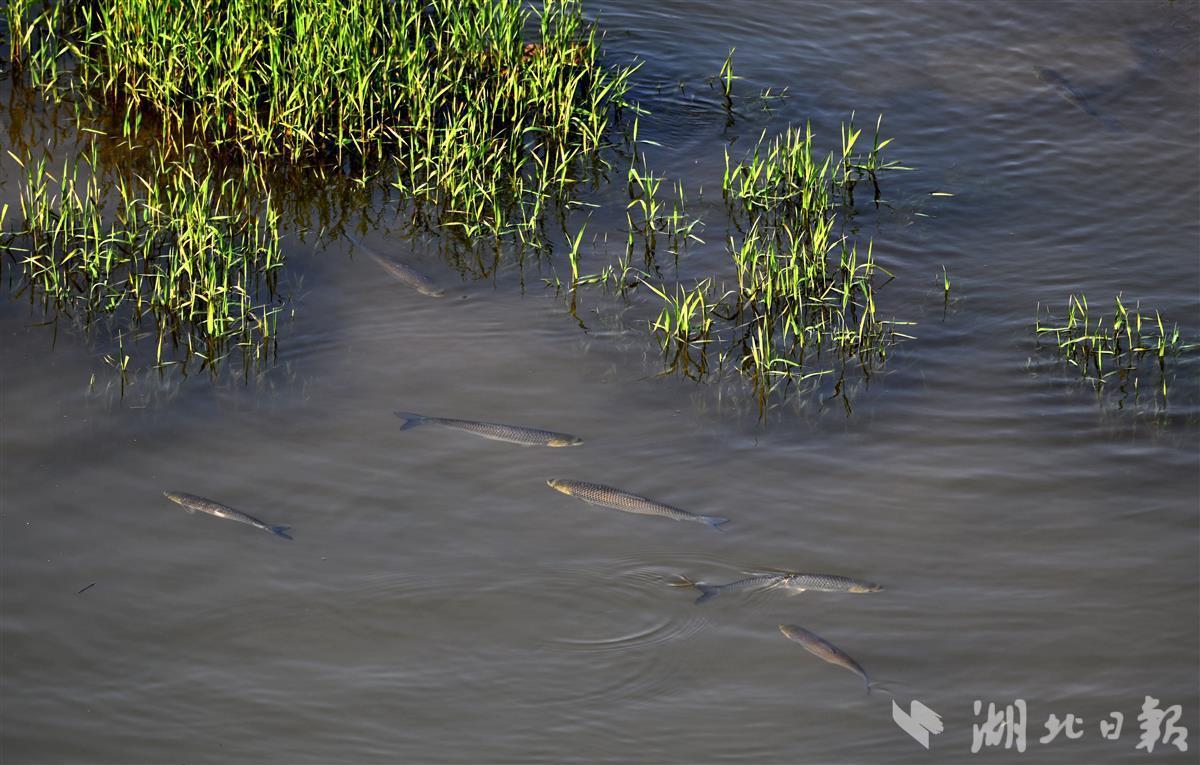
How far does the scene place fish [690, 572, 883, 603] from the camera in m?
5.07

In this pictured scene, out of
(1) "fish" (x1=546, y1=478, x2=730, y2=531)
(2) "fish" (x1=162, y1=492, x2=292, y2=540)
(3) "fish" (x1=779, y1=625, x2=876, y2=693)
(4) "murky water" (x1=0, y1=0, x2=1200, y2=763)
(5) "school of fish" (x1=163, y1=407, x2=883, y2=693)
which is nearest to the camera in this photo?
(4) "murky water" (x1=0, y1=0, x2=1200, y2=763)

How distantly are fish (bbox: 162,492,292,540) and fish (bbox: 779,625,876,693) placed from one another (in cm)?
215

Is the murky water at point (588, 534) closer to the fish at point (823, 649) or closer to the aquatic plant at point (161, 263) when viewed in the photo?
the fish at point (823, 649)

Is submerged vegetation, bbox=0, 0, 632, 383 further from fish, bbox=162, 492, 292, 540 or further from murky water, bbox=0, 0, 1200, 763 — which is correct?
fish, bbox=162, 492, 292, 540

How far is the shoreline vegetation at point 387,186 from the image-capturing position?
6.73 m

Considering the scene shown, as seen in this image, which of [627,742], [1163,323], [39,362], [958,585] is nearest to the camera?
[627,742]

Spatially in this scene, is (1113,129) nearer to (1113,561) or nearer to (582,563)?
(1113,561)

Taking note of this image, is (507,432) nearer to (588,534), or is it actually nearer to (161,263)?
(588,534)

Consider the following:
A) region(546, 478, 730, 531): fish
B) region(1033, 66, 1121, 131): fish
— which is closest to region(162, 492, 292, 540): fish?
region(546, 478, 730, 531): fish

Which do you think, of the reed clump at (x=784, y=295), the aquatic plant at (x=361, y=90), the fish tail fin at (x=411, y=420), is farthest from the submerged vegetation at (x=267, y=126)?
the fish tail fin at (x=411, y=420)

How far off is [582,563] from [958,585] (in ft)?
5.17

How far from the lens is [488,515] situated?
5.51m

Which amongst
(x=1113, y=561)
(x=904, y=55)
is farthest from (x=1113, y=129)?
(x=1113, y=561)

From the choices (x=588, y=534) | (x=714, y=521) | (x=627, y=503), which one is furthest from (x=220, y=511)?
(x=714, y=521)
